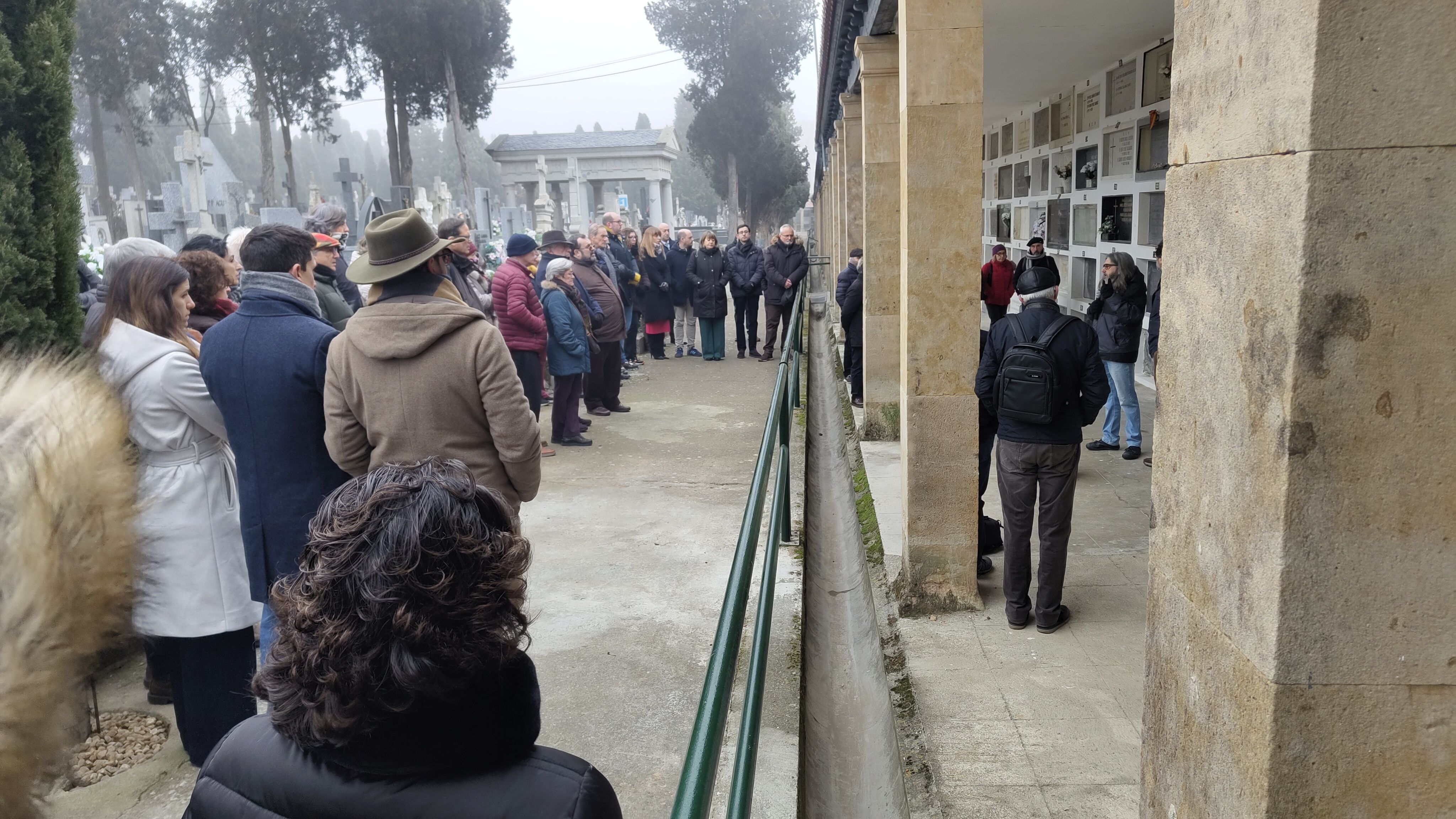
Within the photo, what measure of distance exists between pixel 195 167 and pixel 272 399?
58.3 ft

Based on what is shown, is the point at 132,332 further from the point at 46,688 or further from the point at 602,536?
the point at 602,536

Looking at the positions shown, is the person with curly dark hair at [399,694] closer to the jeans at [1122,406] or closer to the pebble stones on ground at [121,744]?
the pebble stones on ground at [121,744]

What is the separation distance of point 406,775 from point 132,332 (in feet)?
8.36

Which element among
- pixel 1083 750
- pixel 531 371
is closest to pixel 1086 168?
pixel 531 371

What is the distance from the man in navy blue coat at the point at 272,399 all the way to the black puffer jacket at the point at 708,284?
33.7 ft

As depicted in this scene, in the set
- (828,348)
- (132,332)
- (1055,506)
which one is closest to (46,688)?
(132,332)

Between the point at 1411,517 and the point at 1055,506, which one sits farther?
the point at 1055,506

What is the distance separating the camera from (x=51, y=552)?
2.68ft

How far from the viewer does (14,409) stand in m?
0.86

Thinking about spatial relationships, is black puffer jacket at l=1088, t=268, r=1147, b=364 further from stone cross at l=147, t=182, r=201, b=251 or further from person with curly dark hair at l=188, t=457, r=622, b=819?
stone cross at l=147, t=182, r=201, b=251

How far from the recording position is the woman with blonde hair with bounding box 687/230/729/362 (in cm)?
1377

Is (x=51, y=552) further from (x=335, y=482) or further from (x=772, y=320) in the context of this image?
(x=772, y=320)

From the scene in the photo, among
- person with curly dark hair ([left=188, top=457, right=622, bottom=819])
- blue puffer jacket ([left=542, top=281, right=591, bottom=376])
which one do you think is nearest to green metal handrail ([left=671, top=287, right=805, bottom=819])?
person with curly dark hair ([left=188, top=457, right=622, bottom=819])

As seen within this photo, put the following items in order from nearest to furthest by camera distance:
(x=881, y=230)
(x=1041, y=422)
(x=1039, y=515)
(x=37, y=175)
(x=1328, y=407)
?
(x=1328, y=407) → (x=37, y=175) → (x=1041, y=422) → (x=1039, y=515) → (x=881, y=230)
